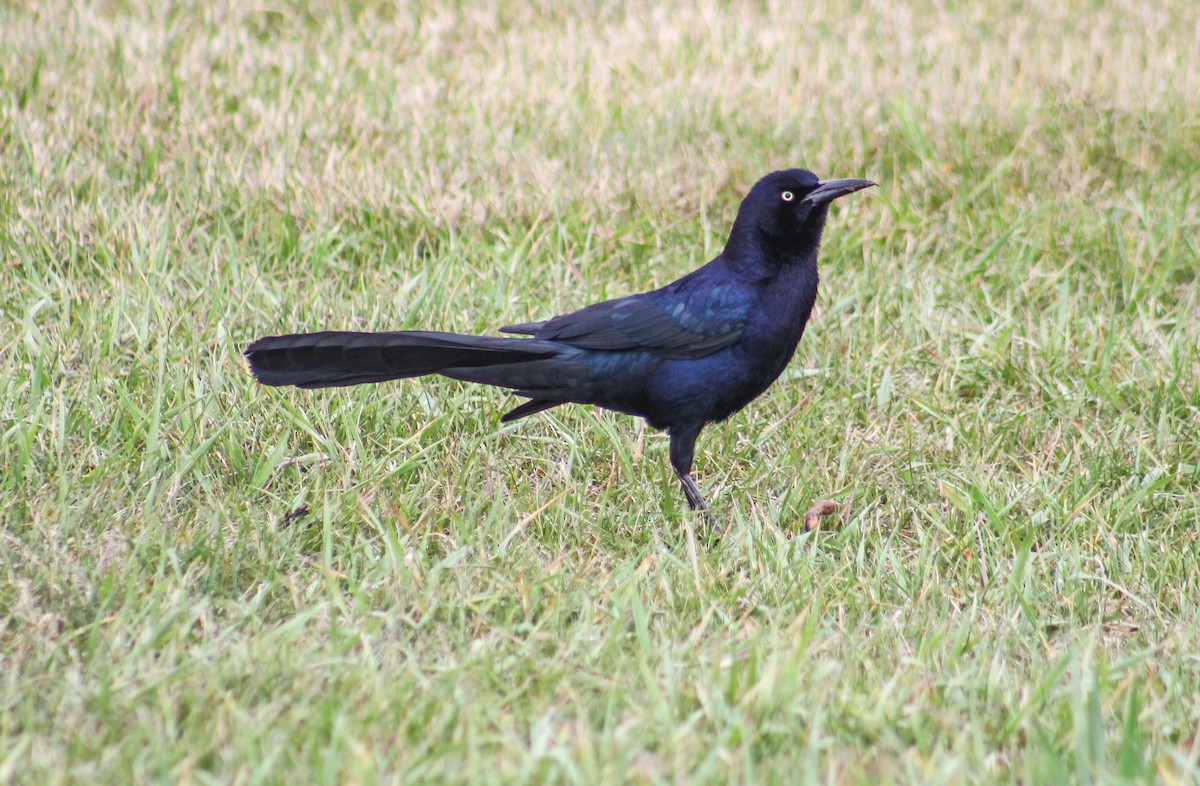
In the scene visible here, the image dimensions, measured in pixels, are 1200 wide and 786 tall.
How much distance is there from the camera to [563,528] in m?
3.71

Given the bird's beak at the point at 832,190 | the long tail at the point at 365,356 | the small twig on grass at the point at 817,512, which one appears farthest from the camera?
the bird's beak at the point at 832,190

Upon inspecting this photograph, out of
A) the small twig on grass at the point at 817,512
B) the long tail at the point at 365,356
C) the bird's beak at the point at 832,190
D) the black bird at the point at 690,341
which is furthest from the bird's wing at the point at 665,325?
the small twig on grass at the point at 817,512

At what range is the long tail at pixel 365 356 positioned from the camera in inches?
142

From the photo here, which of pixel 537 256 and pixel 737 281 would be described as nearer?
pixel 737 281

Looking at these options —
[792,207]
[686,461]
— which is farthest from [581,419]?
[792,207]

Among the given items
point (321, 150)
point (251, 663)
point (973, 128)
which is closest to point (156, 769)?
point (251, 663)

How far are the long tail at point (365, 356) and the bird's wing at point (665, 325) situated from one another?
0.18 metres

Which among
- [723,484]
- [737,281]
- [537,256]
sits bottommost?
[723,484]

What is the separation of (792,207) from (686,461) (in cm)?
86

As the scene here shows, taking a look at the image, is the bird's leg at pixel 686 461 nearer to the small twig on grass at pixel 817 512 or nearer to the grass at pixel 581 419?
the grass at pixel 581 419

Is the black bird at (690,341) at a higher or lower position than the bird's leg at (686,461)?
higher

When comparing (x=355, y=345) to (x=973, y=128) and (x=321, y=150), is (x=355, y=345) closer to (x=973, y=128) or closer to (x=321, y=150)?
(x=321, y=150)

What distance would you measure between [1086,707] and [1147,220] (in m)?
3.47

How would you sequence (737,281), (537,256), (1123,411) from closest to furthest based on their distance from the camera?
1. (737,281)
2. (1123,411)
3. (537,256)
